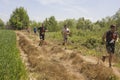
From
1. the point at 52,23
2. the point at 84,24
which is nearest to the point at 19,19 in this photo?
the point at 52,23

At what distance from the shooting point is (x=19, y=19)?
9056cm

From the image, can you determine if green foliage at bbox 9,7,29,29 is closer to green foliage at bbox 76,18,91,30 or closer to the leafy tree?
the leafy tree

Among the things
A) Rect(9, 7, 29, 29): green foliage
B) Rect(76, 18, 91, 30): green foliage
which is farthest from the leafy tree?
Rect(76, 18, 91, 30): green foliage

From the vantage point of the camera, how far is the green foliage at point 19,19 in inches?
3520

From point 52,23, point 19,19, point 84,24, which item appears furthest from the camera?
point 84,24

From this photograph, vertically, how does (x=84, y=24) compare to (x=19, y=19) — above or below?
below

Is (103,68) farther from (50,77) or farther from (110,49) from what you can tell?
(50,77)

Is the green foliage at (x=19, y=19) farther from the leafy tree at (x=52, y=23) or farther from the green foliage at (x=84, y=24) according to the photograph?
the green foliage at (x=84, y=24)

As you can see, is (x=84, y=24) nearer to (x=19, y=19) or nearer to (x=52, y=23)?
(x=52, y=23)

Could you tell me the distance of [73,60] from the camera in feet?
51.7

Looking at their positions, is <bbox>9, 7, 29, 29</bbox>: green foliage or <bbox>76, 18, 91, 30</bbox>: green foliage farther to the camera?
<bbox>76, 18, 91, 30</bbox>: green foliage

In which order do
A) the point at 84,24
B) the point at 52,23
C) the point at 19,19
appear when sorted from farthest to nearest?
the point at 84,24 < the point at 52,23 < the point at 19,19

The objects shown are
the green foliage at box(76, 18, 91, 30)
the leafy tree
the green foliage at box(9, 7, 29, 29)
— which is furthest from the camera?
the green foliage at box(76, 18, 91, 30)

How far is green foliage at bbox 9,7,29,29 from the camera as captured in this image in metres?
89.4
